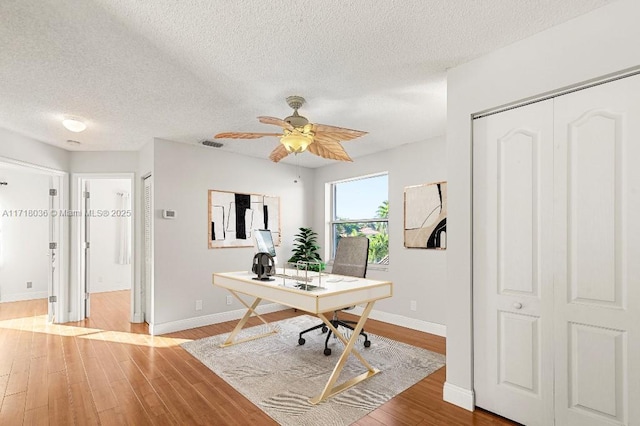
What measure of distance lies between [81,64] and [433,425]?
339 centimetres

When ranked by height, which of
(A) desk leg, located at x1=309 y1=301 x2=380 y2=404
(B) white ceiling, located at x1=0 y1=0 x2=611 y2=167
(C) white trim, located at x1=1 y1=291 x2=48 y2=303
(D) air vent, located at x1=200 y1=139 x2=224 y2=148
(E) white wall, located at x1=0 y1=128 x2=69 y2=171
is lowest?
(C) white trim, located at x1=1 y1=291 x2=48 y2=303

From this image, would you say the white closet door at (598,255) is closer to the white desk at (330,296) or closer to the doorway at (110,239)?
the white desk at (330,296)

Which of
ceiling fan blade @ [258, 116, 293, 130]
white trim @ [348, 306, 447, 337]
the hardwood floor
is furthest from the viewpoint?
white trim @ [348, 306, 447, 337]

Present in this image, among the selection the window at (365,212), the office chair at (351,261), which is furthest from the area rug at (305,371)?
the window at (365,212)

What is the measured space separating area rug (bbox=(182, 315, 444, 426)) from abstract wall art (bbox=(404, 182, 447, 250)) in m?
1.29

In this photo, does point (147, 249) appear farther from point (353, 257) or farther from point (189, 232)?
point (353, 257)

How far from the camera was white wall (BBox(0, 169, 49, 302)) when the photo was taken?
18.8ft

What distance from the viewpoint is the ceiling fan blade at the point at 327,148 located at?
9.07 ft

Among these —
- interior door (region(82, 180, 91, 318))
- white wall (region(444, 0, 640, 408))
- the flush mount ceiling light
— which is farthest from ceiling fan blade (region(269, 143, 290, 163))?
interior door (region(82, 180, 91, 318))

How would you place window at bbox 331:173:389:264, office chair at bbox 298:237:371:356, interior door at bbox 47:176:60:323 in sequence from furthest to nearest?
window at bbox 331:173:389:264
interior door at bbox 47:176:60:323
office chair at bbox 298:237:371:356

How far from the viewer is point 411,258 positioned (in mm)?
4320

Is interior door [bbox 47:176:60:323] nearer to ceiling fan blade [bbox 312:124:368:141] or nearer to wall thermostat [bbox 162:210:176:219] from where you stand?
wall thermostat [bbox 162:210:176:219]

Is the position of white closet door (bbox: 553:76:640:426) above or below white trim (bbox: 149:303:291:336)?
above

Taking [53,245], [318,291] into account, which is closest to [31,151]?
[53,245]
